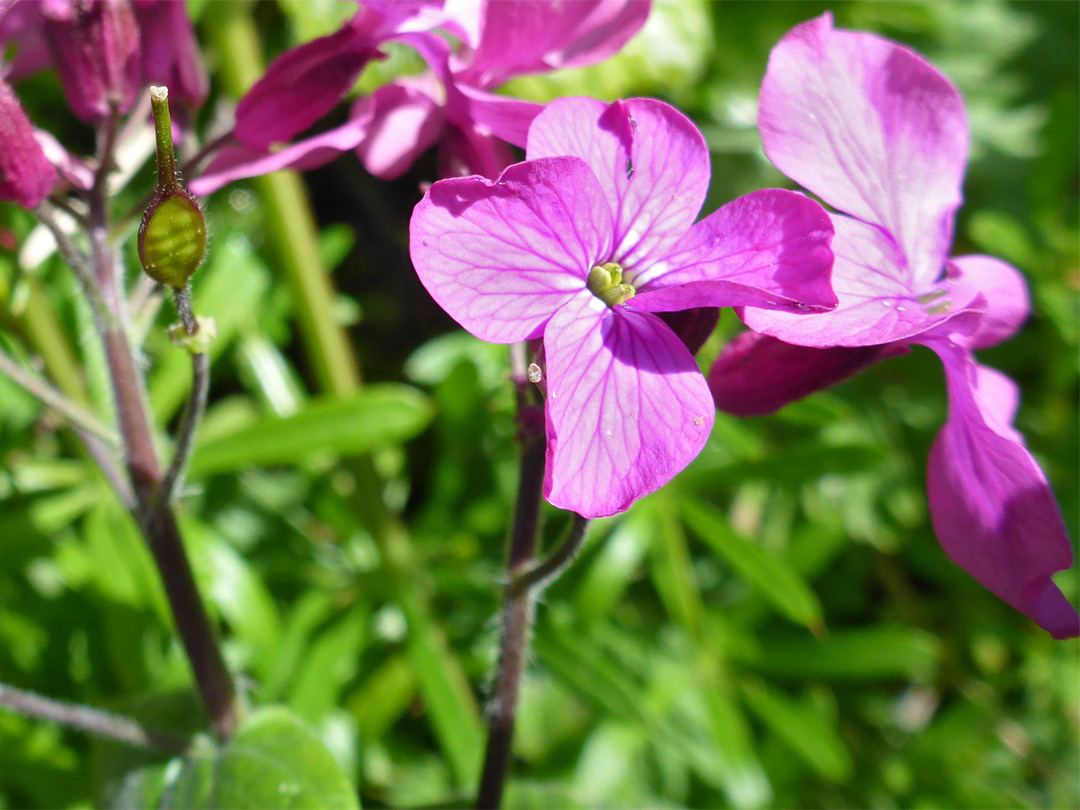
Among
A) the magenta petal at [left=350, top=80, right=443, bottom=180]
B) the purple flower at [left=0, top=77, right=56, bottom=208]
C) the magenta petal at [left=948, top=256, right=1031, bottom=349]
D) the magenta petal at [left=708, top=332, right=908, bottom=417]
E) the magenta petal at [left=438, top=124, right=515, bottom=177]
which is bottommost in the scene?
the magenta petal at [left=948, top=256, right=1031, bottom=349]

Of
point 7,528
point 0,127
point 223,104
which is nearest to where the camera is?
point 0,127

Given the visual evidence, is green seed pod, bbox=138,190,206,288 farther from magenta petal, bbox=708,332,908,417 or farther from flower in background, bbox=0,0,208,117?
magenta petal, bbox=708,332,908,417

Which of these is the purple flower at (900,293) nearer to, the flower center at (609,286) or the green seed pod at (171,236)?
the flower center at (609,286)

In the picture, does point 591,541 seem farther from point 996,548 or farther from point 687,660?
point 996,548

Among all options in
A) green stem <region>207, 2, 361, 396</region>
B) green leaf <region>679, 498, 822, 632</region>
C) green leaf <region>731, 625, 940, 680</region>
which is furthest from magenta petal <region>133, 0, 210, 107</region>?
green leaf <region>731, 625, 940, 680</region>

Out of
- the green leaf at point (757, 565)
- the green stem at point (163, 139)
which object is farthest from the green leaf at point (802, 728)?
the green stem at point (163, 139)

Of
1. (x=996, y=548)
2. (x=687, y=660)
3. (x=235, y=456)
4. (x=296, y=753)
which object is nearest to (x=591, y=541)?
(x=687, y=660)

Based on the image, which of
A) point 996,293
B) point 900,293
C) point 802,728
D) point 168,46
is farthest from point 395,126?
point 802,728
